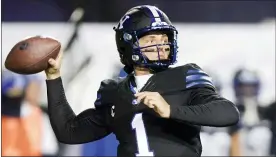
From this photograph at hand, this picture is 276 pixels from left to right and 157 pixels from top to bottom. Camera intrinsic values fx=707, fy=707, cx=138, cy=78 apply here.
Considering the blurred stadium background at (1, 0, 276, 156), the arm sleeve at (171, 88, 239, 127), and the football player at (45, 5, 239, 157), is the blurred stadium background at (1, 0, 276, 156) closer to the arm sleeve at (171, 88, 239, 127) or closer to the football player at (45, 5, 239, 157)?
the football player at (45, 5, 239, 157)

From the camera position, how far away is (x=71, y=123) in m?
2.07

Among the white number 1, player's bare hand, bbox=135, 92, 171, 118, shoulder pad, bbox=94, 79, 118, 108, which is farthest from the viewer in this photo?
shoulder pad, bbox=94, 79, 118, 108

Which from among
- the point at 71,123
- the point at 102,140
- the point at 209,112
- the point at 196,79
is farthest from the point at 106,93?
the point at 102,140

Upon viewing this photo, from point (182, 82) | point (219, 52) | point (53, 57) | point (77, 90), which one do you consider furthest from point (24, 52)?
point (219, 52)

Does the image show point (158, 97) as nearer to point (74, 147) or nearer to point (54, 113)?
point (54, 113)

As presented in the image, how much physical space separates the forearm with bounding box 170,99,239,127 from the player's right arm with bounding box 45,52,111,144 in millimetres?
359

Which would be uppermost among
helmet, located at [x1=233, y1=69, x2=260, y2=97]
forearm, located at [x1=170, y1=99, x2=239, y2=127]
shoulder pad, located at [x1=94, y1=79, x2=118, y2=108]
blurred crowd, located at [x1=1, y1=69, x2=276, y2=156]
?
forearm, located at [x1=170, y1=99, x2=239, y2=127]

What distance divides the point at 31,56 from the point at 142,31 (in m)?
0.34

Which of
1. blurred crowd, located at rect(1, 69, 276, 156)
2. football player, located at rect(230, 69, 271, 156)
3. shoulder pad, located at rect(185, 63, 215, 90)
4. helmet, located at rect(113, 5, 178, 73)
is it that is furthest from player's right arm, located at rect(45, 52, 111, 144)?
football player, located at rect(230, 69, 271, 156)

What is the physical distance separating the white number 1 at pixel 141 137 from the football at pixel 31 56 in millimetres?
343

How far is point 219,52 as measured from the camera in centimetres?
345

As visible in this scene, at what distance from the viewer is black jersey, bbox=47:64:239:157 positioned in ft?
5.74

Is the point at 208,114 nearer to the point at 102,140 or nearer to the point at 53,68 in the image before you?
the point at 53,68

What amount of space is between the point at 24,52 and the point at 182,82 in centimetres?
47
